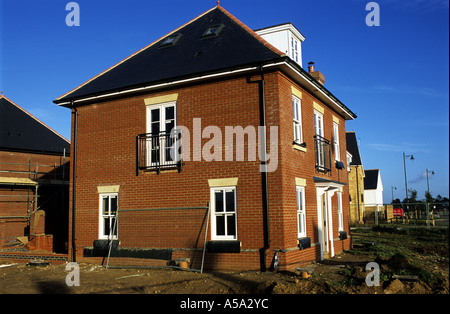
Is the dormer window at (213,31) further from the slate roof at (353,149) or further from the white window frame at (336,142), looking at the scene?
the slate roof at (353,149)

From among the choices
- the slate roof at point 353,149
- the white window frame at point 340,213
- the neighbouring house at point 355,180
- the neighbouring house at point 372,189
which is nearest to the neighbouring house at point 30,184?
the white window frame at point 340,213

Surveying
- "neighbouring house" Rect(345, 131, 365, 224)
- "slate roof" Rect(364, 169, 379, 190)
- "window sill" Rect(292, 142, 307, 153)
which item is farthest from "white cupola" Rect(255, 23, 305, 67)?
"slate roof" Rect(364, 169, 379, 190)

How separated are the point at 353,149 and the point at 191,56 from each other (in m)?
35.2

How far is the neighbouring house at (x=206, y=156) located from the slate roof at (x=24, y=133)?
27.1 feet

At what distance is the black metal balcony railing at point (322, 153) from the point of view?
1525 centimetres

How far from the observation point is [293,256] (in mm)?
11961

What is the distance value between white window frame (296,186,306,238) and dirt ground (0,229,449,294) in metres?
1.16

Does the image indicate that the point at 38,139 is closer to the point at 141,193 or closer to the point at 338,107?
the point at 141,193

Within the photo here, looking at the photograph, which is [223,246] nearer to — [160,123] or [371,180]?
[160,123]

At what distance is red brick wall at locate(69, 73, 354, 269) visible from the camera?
12005mm

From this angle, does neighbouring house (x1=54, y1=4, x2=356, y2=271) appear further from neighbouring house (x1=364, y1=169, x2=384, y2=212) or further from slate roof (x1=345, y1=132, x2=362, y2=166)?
neighbouring house (x1=364, y1=169, x2=384, y2=212)

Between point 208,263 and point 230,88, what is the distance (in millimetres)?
5422

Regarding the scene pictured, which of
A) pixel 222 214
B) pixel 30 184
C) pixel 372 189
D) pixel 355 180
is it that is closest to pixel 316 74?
pixel 222 214

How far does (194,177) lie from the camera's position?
515 inches
